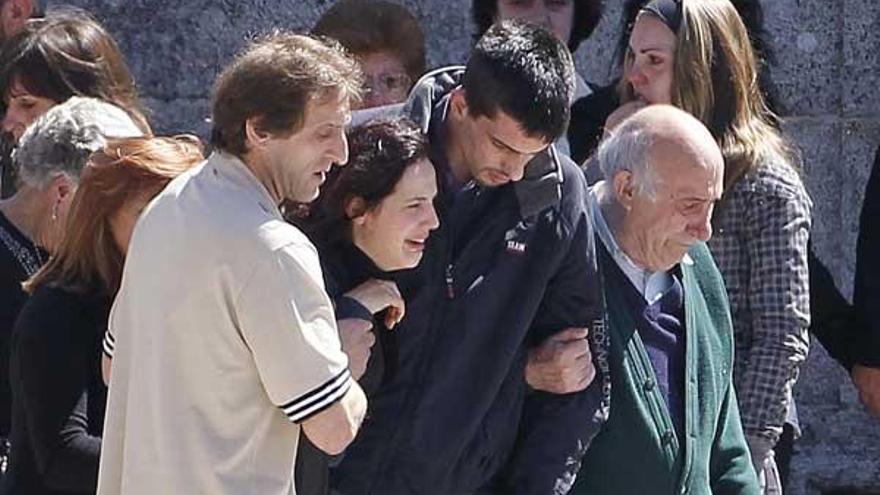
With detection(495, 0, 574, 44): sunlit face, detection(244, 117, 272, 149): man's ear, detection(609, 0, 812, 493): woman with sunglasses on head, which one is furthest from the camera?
detection(495, 0, 574, 44): sunlit face

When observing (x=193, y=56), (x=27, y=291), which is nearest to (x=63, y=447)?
(x=27, y=291)

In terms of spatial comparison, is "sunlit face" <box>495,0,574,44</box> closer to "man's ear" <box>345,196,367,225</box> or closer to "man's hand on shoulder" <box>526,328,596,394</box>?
"man's hand on shoulder" <box>526,328,596,394</box>

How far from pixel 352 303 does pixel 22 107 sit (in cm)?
134

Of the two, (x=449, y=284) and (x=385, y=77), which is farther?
(x=385, y=77)

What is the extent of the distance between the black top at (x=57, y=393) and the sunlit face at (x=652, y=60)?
1472 millimetres

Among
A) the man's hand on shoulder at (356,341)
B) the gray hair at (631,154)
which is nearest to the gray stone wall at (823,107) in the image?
the gray hair at (631,154)

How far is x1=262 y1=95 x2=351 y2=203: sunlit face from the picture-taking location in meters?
3.28

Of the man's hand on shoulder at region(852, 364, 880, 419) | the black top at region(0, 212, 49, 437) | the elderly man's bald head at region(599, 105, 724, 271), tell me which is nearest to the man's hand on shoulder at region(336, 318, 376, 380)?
the elderly man's bald head at region(599, 105, 724, 271)

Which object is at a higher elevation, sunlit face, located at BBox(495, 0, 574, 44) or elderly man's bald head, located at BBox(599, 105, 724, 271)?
sunlit face, located at BBox(495, 0, 574, 44)

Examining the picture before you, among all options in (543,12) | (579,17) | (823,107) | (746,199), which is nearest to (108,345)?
(746,199)

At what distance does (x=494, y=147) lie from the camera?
3693 mm

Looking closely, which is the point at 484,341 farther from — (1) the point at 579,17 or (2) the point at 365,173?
(1) the point at 579,17

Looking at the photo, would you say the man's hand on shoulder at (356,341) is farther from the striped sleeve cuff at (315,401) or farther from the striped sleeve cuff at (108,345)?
the striped sleeve cuff at (108,345)

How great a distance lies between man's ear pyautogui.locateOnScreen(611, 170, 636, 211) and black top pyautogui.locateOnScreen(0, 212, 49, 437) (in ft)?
3.75
